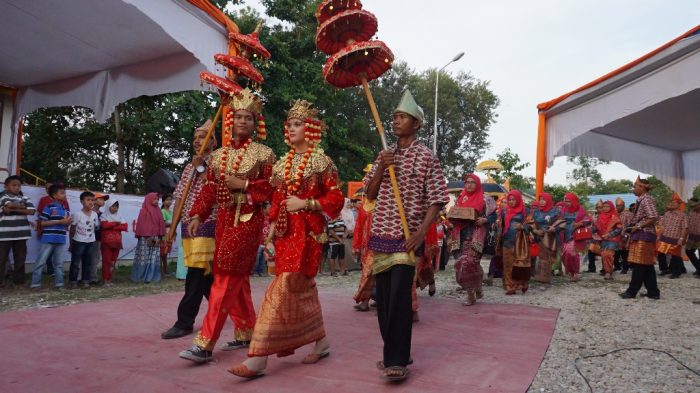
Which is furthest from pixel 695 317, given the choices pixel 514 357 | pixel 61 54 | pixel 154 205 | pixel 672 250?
pixel 61 54

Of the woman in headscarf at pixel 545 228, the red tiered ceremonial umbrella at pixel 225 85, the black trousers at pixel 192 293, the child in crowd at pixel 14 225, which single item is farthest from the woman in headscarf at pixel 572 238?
the child in crowd at pixel 14 225

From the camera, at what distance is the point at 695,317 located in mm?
5785

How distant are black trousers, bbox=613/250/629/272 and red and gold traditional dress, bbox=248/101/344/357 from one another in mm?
11532

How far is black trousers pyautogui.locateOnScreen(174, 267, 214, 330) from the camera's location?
164 inches

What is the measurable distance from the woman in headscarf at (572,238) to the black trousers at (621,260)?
2875 millimetres

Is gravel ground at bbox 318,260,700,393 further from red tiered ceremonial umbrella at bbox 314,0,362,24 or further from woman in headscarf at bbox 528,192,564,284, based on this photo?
red tiered ceremonial umbrella at bbox 314,0,362,24

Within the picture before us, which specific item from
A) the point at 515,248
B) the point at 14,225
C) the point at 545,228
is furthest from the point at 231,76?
the point at 545,228

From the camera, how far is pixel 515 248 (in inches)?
310

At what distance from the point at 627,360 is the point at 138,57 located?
26.5 feet

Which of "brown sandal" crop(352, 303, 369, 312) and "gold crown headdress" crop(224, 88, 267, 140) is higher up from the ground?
"gold crown headdress" crop(224, 88, 267, 140)

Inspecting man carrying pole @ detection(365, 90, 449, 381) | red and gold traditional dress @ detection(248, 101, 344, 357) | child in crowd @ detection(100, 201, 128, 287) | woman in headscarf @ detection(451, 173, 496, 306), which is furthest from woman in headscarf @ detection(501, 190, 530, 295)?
child in crowd @ detection(100, 201, 128, 287)

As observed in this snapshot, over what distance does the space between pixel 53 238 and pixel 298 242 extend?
20.0ft

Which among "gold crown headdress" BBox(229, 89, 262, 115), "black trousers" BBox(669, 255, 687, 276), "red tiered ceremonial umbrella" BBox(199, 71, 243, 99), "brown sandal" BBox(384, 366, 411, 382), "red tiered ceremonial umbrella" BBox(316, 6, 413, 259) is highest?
"red tiered ceremonial umbrella" BBox(316, 6, 413, 259)

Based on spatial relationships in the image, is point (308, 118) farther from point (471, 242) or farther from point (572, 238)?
→ point (572, 238)
